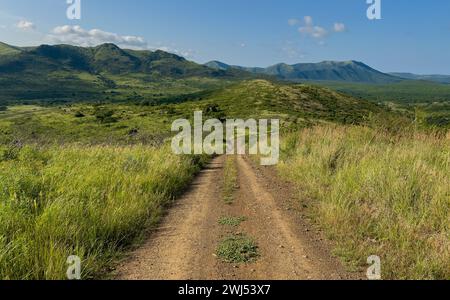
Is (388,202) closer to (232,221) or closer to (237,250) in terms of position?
(232,221)

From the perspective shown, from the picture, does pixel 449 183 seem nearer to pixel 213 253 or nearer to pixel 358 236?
pixel 358 236

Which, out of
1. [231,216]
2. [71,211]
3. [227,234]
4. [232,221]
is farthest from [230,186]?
[71,211]

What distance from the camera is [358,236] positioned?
7449mm

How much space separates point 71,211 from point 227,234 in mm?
2936

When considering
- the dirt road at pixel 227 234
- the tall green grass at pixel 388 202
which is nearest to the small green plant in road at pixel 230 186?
the dirt road at pixel 227 234

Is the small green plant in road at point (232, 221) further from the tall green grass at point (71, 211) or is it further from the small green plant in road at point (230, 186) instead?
the small green plant in road at point (230, 186)

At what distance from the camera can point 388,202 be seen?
8789 millimetres

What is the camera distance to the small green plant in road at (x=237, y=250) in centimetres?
668

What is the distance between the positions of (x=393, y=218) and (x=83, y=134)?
100738 mm

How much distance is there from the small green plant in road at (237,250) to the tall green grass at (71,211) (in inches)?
69.7

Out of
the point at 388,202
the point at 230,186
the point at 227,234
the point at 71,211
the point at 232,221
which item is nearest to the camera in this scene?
the point at 71,211

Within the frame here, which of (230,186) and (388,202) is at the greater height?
(388,202)

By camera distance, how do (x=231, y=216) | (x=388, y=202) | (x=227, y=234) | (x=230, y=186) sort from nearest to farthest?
(x=227, y=234)
(x=388, y=202)
(x=231, y=216)
(x=230, y=186)

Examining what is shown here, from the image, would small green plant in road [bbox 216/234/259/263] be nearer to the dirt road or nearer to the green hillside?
the dirt road
